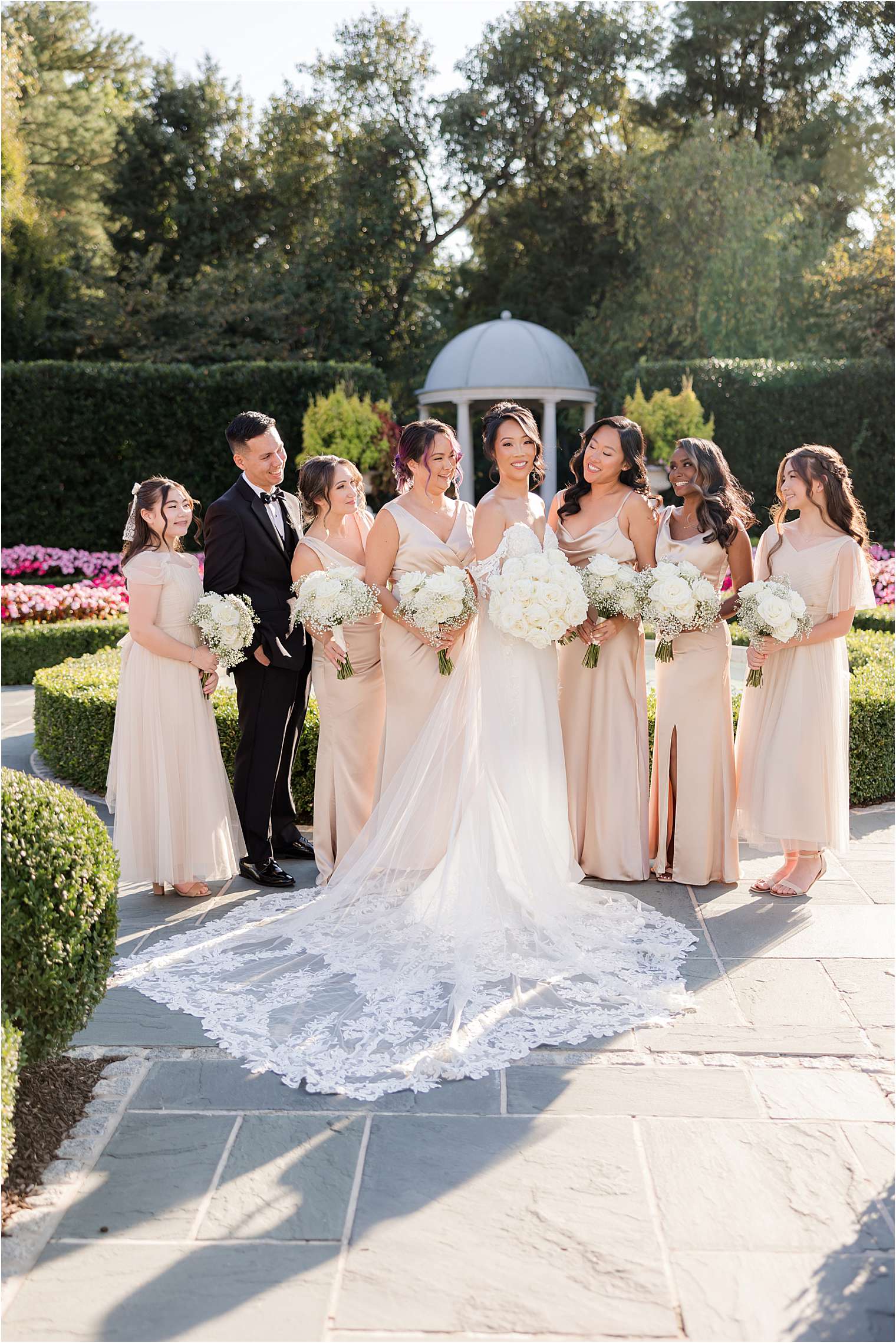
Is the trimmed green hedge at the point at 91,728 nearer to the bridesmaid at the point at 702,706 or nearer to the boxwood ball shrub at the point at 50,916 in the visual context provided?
the bridesmaid at the point at 702,706

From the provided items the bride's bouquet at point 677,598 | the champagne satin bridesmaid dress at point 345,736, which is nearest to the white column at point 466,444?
the champagne satin bridesmaid dress at point 345,736

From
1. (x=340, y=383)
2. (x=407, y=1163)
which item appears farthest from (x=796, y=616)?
(x=340, y=383)

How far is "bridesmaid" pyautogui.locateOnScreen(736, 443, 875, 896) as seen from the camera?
520 centimetres

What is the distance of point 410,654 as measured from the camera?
5.34 metres

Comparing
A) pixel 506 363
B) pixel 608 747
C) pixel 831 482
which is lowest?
pixel 608 747

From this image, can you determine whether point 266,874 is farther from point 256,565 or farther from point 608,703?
point 608,703

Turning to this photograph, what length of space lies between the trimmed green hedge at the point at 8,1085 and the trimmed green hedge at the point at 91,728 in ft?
10.8

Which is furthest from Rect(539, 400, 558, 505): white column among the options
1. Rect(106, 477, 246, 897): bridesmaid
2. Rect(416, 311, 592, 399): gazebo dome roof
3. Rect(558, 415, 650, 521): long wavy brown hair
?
Rect(106, 477, 246, 897): bridesmaid

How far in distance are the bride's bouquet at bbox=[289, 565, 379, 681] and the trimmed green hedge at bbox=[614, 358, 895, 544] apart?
47.1ft

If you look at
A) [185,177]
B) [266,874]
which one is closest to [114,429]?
[185,177]

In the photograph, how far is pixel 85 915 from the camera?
10.9ft

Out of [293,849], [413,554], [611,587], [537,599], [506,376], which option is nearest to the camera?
[537,599]

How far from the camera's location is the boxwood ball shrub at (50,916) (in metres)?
3.12

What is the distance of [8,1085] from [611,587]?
3251 mm
